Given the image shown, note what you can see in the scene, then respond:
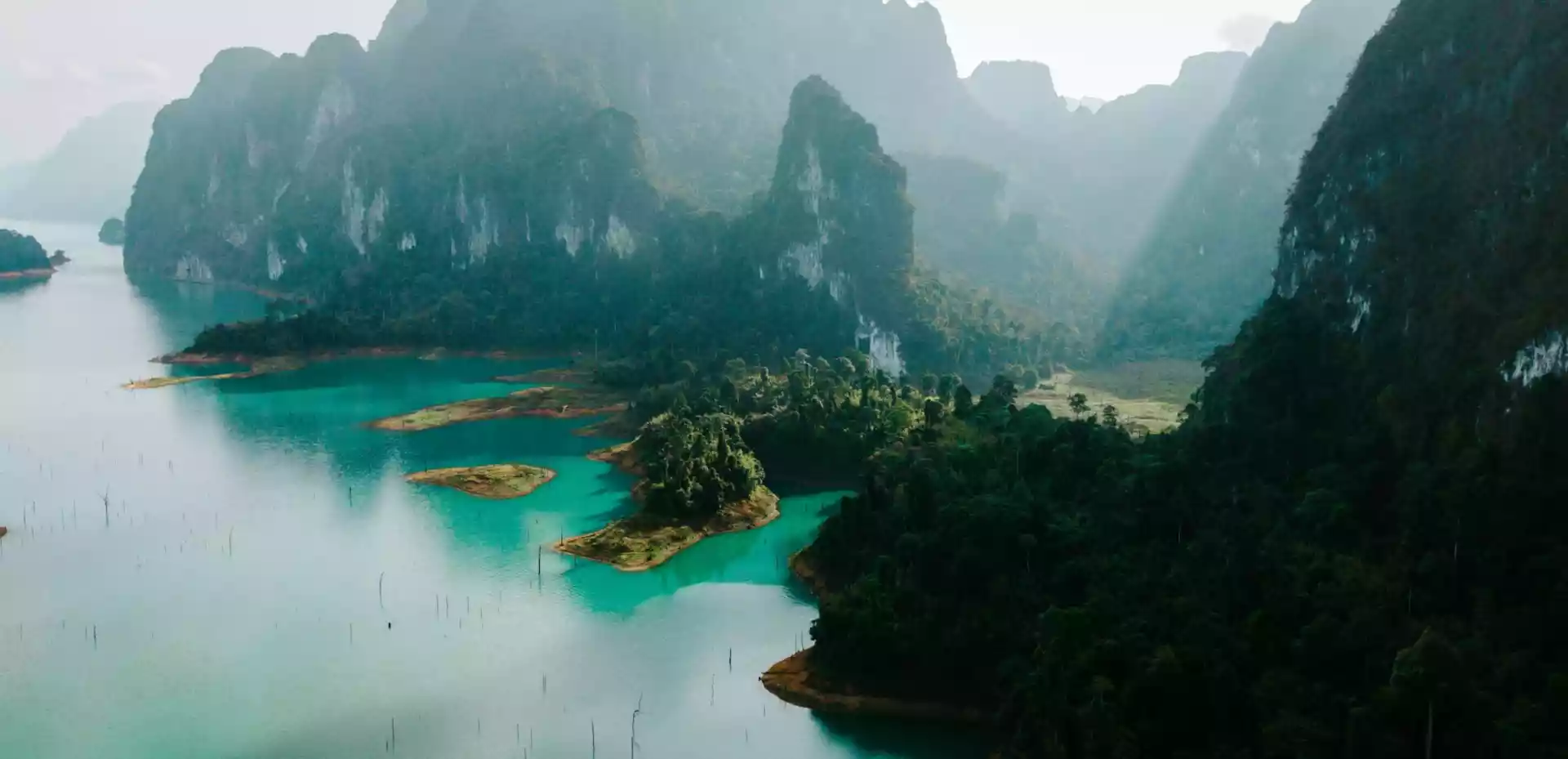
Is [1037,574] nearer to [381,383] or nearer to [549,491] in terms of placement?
[549,491]

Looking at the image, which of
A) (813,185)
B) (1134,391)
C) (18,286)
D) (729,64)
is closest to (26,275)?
(18,286)

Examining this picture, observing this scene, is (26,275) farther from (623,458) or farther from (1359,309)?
(1359,309)

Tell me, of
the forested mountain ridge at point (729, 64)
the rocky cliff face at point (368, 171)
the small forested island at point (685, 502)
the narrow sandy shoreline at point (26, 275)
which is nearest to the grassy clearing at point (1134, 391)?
the small forested island at point (685, 502)

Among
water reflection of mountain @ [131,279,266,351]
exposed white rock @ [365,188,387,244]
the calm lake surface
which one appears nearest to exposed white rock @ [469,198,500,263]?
exposed white rock @ [365,188,387,244]

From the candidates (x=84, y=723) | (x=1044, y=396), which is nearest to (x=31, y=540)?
(x=84, y=723)

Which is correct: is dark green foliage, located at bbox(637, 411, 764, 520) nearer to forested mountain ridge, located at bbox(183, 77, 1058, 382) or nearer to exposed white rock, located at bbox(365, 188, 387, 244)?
forested mountain ridge, located at bbox(183, 77, 1058, 382)

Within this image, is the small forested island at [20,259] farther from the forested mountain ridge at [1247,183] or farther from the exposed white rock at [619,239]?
the forested mountain ridge at [1247,183]
